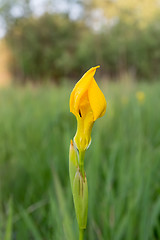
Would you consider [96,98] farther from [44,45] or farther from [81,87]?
[44,45]

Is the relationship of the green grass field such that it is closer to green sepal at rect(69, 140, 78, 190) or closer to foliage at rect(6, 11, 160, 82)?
green sepal at rect(69, 140, 78, 190)

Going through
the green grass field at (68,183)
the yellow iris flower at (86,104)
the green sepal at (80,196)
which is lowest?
the green grass field at (68,183)

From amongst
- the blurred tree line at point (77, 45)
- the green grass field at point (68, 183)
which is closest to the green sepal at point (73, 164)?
the green grass field at point (68, 183)

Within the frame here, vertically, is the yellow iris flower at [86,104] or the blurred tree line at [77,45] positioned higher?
the blurred tree line at [77,45]

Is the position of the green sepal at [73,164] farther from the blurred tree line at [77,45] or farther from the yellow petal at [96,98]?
the blurred tree line at [77,45]

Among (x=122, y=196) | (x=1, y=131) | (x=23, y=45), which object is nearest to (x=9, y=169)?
(x=1, y=131)

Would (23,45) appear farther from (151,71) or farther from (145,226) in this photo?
(145,226)

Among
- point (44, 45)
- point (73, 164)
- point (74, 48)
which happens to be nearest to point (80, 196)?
point (73, 164)

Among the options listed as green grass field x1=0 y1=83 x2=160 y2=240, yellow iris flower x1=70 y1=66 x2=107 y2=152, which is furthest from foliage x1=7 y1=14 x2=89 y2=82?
yellow iris flower x1=70 y1=66 x2=107 y2=152
